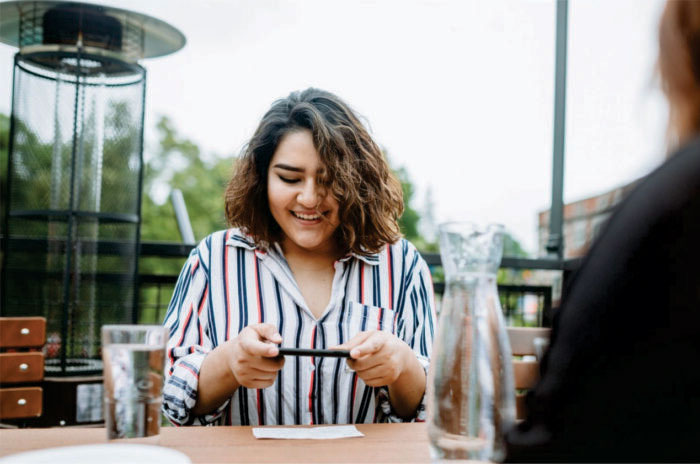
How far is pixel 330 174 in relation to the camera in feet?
4.57

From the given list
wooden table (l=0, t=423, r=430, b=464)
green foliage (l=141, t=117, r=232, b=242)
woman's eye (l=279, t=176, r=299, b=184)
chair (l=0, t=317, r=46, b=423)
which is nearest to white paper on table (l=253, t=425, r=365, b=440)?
wooden table (l=0, t=423, r=430, b=464)

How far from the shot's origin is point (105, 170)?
2.48 metres

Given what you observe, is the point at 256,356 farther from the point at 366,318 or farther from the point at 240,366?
the point at 366,318

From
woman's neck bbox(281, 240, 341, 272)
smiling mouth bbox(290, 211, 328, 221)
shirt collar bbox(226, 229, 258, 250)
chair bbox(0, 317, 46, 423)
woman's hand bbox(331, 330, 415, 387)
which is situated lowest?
chair bbox(0, 317, 46, 423)

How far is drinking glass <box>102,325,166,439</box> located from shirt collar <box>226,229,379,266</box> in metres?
0.69

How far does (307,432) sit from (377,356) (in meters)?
0.17

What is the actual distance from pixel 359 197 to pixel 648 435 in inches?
41.8

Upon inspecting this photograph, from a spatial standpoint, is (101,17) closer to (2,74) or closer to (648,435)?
(2,74)

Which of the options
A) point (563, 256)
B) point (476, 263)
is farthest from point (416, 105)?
point (476, 263)

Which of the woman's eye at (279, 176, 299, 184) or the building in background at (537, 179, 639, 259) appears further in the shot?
the building in background at (537, 179, 639, 259)

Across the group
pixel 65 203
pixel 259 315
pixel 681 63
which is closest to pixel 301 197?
pixel 259 315

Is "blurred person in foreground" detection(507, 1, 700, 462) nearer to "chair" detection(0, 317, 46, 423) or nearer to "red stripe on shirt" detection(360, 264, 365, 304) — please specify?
"red stripe on shirt" detection(360, 264, 365, 304)

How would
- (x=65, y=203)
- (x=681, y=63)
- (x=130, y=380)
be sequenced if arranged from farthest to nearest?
(x=65, y=203), (x=130, y=380), (x=681, y=63)

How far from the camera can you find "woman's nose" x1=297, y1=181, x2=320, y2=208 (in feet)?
4.46
